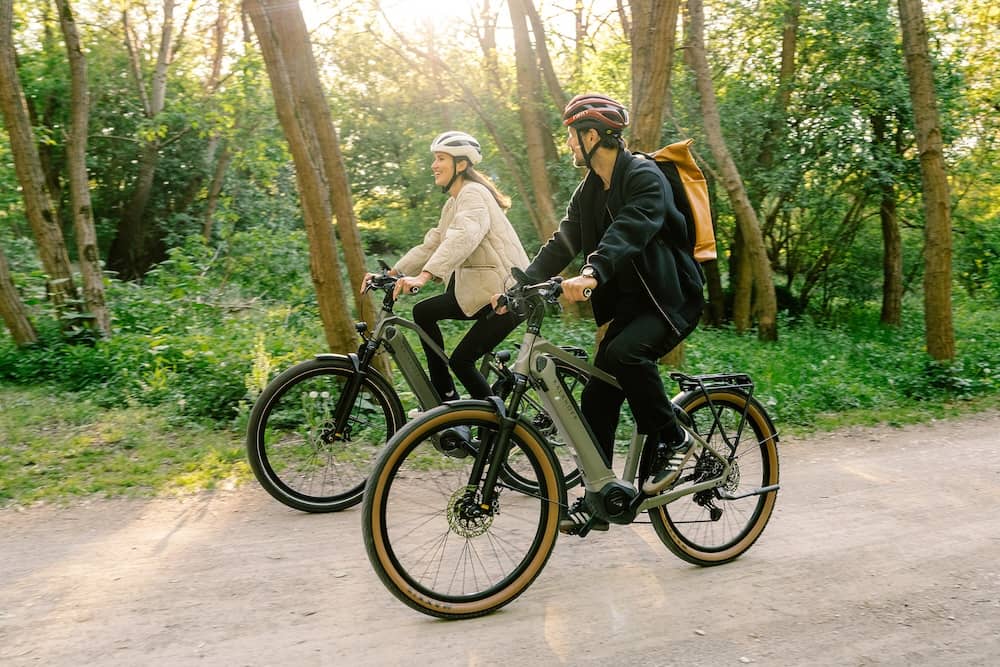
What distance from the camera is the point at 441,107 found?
17.1m

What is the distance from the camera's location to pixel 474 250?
5066 millimetres

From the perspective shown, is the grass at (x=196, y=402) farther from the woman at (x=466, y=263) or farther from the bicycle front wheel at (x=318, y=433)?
the bicycle front wheel at (x=318, y=433)

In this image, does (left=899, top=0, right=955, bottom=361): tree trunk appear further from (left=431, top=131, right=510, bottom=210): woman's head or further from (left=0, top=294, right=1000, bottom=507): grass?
(left=431, top=131, right=510, bottom=210): woman's head

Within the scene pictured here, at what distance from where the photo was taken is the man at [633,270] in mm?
3637

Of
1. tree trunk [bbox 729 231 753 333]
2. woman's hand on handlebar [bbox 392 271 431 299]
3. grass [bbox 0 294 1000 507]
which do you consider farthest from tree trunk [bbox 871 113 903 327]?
woman's hand on handlebar [bbox 392 271 431 299]

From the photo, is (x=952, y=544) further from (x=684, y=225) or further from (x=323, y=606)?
(x=323, y=606)

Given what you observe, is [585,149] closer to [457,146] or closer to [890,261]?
[457,146]

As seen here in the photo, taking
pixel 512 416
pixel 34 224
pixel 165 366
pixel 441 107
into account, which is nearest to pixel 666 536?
pixel 512 416

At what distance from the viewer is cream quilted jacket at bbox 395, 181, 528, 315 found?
494cm

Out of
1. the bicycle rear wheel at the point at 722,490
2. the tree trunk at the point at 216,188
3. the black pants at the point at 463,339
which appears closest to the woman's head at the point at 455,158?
the black pants at the point at 463,339

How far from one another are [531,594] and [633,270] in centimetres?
158

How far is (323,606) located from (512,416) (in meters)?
1.20

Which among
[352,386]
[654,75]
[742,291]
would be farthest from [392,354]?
[742,291]

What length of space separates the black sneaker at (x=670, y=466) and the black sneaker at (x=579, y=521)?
0.29 meters
